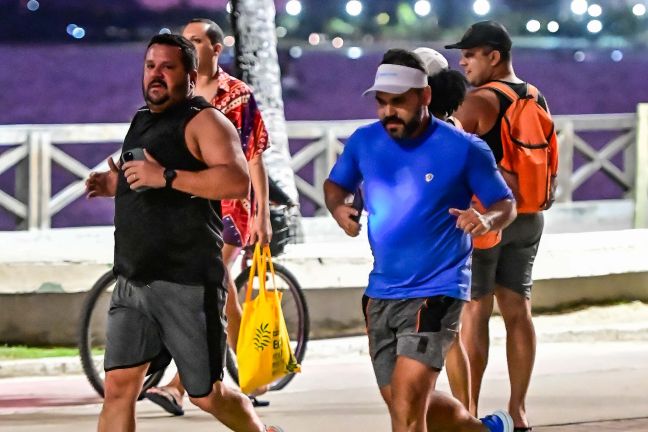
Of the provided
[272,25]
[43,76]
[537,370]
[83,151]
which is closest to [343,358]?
[537,370]

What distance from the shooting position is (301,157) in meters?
17.0

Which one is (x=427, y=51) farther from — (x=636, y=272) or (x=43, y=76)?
(x=43, y=76)

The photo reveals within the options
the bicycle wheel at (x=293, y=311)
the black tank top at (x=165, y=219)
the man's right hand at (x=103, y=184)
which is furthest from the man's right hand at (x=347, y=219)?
the bicycle wheel at (x=293, y=311)

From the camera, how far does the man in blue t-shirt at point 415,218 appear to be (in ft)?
23.7

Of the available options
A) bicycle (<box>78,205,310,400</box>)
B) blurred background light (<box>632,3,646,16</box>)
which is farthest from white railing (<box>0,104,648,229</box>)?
blurred background light (<box>632,3,646,16</box>)

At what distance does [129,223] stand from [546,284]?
739 centimetres

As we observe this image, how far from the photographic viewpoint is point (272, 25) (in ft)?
53.7

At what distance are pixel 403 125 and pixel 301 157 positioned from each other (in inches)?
385

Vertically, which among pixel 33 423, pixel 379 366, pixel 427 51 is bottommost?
pixel 33 423

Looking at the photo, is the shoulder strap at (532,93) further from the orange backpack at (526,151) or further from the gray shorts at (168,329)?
the gray shorts at (168,329)

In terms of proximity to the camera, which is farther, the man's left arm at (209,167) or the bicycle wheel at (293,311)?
the bicycle wheel at (293,311)

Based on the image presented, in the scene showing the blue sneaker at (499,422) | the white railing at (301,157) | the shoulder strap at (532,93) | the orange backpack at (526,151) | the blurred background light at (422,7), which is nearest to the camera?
the blue sneaker at (499,422)

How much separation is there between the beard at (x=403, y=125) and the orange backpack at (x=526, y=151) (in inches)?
57.7

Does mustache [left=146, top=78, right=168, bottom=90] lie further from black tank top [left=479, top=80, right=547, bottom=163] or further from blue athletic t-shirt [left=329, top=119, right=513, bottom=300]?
black tank top [left=479, top=80, right=547, bottom=163]
